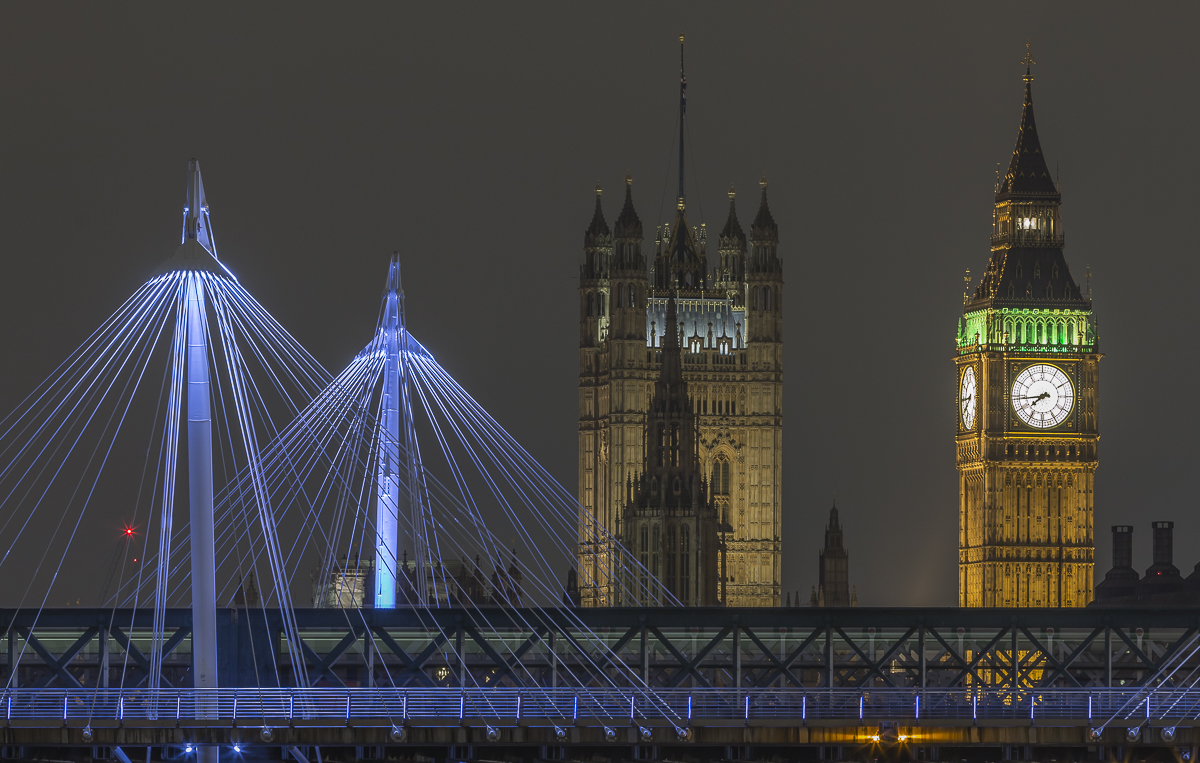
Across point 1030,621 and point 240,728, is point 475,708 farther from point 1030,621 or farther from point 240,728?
point 1030,621

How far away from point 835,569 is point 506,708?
120 meters

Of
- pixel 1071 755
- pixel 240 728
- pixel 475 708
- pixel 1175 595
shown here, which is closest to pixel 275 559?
pixel 240 728

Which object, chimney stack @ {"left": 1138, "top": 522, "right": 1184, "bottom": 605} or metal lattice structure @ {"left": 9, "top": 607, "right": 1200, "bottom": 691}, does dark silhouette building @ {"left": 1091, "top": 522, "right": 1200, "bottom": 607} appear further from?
metal lattice structure @ {"left": 9, "top": 607, "right": 1200, "bottom": 691}

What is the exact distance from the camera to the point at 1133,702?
266ft

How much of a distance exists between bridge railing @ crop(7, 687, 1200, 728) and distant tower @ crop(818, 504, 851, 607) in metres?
113

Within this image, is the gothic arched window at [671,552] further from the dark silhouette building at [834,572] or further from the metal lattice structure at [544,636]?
the metal lattice structure at [544,636]

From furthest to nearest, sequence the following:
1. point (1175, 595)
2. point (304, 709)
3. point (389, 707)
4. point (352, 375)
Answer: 1. point (1175, 595)
2. point (352, 375)
3. point (389, 707)
4. point (304, 709)

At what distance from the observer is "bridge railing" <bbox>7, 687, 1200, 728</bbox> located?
69.8 meters

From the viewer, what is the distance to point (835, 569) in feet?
643

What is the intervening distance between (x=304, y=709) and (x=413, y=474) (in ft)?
32.2

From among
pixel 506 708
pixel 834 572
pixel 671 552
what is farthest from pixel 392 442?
pixel 834 572

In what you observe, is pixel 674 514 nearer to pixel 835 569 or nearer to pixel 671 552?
pixel 671 552

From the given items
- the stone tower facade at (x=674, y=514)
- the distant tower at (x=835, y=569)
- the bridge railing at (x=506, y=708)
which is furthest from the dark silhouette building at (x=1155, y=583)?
the bridge railing at (x=506, y=708)

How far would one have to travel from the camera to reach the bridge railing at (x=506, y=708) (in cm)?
6975
